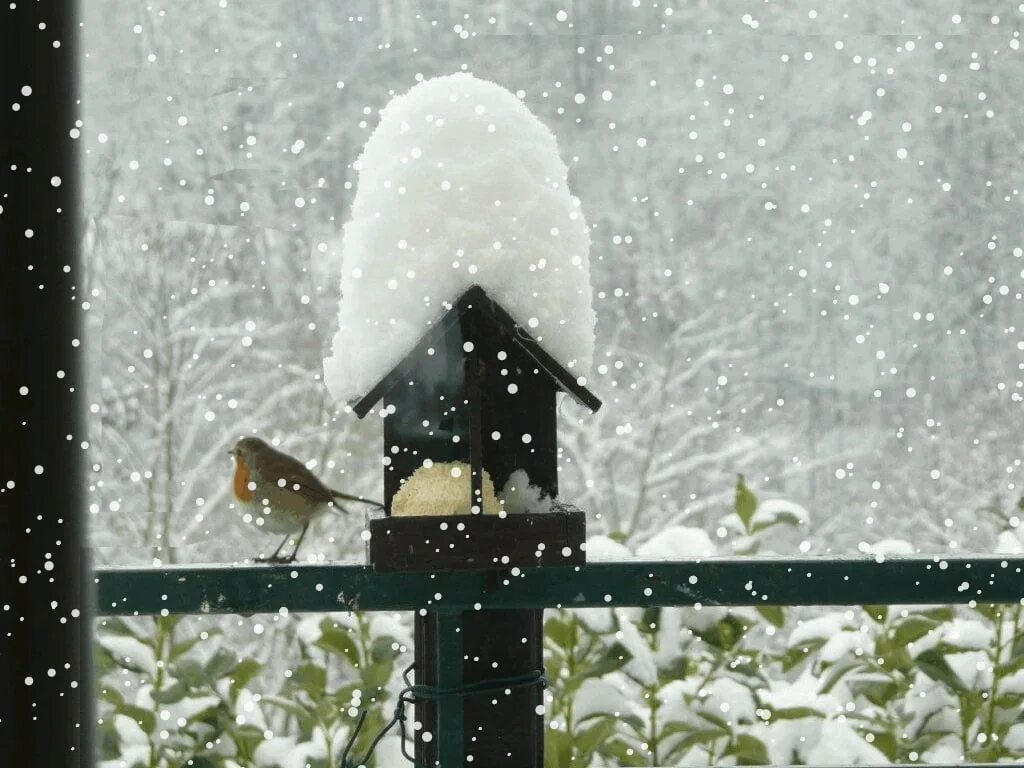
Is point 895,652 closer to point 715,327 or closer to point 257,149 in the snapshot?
point 715,327

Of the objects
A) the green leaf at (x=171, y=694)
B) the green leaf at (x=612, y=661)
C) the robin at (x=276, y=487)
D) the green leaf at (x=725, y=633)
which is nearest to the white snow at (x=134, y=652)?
the green leaf at (x=171, y=694)

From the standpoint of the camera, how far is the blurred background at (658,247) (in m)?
1.46

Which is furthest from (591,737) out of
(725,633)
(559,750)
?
(725,633)

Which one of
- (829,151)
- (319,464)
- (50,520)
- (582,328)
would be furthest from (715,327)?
(50,520)

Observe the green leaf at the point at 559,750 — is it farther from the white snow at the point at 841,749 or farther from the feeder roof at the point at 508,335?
the feeder roof at the point at 508,335

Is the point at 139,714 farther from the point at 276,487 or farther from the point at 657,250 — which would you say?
the point at 657,250

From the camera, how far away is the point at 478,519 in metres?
0.55

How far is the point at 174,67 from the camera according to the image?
1.44 m

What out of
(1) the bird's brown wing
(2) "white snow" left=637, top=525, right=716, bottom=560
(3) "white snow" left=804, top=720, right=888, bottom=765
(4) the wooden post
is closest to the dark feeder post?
(1) the bird's brown wing

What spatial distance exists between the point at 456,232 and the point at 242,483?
359 millimetres

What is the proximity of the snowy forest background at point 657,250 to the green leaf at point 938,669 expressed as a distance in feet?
1.29

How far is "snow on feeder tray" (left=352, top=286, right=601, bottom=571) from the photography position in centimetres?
54

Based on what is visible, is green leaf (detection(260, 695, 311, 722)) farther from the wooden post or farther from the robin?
the wooden post

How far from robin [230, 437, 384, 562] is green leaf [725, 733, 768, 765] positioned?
1.69 ft
